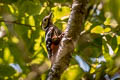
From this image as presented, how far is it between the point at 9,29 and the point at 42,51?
0.50 metres

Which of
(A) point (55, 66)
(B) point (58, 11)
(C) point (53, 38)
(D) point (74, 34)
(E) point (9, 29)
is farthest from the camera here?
(C) point (53, 38)

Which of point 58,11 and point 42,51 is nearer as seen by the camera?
point 58,11

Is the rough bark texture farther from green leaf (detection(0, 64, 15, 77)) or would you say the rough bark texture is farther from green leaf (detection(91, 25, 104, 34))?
green leaf (detection(91, 25, 104, 34))

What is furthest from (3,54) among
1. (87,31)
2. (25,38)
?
(87,31)

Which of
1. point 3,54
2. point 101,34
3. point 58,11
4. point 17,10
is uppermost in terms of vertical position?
point 17,10

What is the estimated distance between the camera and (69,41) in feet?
4.78

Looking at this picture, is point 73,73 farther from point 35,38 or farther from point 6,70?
point 35,38

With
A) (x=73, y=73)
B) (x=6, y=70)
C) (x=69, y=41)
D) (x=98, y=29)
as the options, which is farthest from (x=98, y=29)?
(x=73, y=73)

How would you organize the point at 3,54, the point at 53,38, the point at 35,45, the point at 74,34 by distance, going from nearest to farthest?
1. the point at 74,34
2. the point at 3,54
3. the point at 35,45
4. the point at 53,38

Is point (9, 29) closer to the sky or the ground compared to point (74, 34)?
closer to the sky

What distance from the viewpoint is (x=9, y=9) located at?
2.14 m

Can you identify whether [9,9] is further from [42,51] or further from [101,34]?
[101,34]

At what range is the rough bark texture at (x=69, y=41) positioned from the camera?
4.58 feet

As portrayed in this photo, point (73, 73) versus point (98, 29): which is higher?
point (98, 29)
